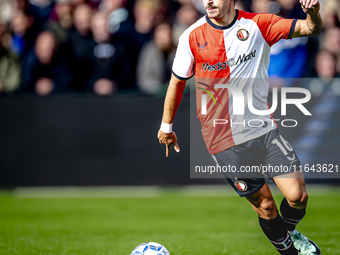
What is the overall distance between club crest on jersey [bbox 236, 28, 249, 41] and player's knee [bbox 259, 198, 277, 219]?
4.64 ft

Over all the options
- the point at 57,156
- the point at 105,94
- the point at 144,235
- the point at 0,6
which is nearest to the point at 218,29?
the point at 144,235

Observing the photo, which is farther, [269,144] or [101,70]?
[101,70]

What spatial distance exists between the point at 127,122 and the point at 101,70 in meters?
1.01

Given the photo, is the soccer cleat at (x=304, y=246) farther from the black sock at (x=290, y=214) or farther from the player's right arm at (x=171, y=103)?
the player's right arm at (x=171, y=103)

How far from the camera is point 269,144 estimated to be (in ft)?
14.3

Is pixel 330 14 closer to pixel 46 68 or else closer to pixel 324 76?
pixel 324 76

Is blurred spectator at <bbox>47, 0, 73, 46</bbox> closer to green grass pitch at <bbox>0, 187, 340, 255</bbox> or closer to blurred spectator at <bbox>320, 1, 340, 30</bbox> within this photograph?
green grass pitch at <bbox>0, 187, 340, 255</bbox>

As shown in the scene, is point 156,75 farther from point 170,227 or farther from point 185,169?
point 170,227

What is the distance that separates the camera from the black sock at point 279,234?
4492mm

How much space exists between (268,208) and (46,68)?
544 cm

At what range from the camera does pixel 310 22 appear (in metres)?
4.02

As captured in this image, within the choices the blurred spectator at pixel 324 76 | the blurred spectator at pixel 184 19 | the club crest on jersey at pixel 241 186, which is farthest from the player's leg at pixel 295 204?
the blurred spectator at pixel 184 19

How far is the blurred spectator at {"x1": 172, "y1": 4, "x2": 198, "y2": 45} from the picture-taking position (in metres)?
8.60

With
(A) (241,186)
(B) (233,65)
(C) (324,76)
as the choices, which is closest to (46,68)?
(C) (324,76)
